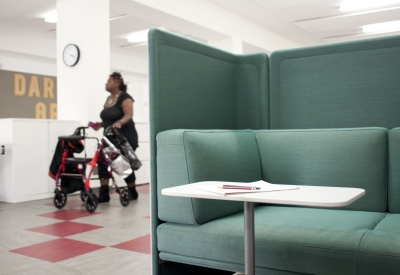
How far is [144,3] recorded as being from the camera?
18.6 feet

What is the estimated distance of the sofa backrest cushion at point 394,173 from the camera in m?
1.84

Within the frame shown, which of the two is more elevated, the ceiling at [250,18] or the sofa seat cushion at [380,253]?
the ceiling at [250,18]

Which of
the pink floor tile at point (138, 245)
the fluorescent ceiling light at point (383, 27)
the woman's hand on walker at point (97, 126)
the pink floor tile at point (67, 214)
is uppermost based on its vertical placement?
the fluorescent ceiling light at point (383, 27)

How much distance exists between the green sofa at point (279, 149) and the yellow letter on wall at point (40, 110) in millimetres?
7349

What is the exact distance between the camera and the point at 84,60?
525 cm

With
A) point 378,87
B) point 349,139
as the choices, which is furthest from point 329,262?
point 378,87

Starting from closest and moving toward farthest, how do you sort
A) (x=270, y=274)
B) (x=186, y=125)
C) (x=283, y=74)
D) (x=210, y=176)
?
(x=270, y=274) < (x=210, y=176) < (x=186, y=125) < (x=283, y=74)

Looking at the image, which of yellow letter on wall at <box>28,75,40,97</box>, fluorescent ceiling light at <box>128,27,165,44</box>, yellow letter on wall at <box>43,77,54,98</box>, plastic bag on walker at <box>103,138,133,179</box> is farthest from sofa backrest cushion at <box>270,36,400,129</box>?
yellow letter on wall at <box>43,77,54,98</box>

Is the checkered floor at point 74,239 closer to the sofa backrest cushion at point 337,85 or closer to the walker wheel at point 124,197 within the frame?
the walker wheel at point 124,197

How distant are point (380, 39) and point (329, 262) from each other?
48.4 inches

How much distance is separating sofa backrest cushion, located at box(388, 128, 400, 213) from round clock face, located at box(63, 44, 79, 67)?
4237 millimetres

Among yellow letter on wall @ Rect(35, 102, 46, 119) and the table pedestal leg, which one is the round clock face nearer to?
yellow letter on wall @ Rect(35, 102, 46, 119)

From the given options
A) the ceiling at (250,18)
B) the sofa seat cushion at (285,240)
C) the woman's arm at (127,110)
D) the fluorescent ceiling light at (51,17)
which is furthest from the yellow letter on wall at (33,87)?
the sofa seat cushion at (285,240)

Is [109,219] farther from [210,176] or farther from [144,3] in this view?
[144,3]
